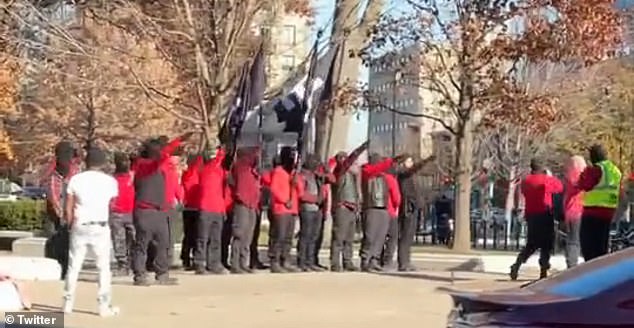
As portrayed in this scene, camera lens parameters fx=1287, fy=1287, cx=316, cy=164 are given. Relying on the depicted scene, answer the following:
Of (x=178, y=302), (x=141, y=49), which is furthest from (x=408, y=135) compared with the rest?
(x=178, y=302)

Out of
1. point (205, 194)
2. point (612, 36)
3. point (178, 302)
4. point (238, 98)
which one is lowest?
point (178, 302)

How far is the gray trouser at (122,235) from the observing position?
1739 cm

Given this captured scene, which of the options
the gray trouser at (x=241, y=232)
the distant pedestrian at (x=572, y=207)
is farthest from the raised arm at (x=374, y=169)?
the distant pedestrian at (x=572, y=207)

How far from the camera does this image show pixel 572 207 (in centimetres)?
1848

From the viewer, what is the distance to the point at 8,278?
13.5 metres

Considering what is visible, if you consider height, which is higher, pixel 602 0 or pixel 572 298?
pixel 602 0

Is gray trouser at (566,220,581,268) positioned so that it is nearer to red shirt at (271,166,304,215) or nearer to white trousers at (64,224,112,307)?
red shirt at (271,166,304,215)

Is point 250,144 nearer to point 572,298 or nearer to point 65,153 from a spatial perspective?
point 65,153

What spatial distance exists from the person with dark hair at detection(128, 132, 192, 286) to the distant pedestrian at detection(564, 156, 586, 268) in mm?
Answer: 5703

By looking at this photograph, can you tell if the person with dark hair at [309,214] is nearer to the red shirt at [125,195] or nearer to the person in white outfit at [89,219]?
the red shirt at [125,195]

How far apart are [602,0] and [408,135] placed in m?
61.8

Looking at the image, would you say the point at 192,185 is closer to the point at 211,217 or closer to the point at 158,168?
the point at 211,217

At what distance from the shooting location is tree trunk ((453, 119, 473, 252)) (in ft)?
80.8

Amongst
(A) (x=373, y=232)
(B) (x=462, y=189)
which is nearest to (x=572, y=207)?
(A) (x=373, y=232)
